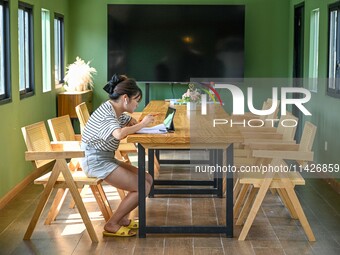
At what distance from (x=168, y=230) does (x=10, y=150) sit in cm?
235

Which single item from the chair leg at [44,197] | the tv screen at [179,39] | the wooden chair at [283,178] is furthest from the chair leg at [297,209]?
the tv screen at [179,39]

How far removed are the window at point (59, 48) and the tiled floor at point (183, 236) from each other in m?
3.48

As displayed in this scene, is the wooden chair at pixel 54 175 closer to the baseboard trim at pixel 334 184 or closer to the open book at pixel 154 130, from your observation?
the open book at pixel 154 130

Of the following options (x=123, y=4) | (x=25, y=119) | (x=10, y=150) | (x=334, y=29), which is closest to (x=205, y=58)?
(x=123, y=4)

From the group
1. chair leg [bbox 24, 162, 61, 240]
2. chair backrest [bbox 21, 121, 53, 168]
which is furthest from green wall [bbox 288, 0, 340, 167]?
chair leg [bbox 24, 162, 61, 240]

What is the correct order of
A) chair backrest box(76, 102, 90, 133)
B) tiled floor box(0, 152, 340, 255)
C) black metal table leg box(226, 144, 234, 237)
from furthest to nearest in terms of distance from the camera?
chair backrest box(76, 102, 90, 133) → black metal table leg box(226, 144, 234, 237) → tiled floor box(0, 152, 340, 255)

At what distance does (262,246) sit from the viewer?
5785 mm

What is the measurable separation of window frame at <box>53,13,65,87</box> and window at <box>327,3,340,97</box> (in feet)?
13.1

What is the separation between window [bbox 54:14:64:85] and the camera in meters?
11.0

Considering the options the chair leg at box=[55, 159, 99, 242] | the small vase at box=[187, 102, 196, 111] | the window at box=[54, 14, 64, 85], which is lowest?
the chair leg at box=[55, 159, 99, 242]

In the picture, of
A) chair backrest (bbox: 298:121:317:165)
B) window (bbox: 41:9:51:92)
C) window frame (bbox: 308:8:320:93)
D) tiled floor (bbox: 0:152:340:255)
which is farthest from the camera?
window (bbox: 41:9:51:92)

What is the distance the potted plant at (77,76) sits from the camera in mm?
11086

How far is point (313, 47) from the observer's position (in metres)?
9.97

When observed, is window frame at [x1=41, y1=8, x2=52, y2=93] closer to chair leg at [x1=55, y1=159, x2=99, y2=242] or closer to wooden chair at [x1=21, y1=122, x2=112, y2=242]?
wooden chair at [x1=21, y1=122, x2=112, y2=242]
